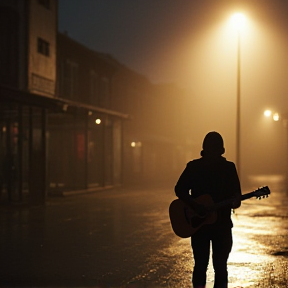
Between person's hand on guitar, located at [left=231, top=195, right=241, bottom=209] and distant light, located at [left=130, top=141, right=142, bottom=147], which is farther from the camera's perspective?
distant light, located at [left=130, top=141, right=142, bottom=147]

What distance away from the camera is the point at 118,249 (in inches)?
381

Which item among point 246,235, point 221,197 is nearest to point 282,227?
point 246,235

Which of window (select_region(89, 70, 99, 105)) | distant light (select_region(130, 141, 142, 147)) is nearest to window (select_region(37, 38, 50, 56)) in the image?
window (select_region(89, 70, 99, 105))

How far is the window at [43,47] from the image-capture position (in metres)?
25.5

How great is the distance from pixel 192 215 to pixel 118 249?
4724 millimetres

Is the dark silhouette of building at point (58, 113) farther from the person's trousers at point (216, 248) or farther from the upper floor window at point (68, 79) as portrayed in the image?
the person's trousers at point (216, 248)

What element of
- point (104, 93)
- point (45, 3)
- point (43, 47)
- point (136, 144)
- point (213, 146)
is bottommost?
point (213, 146)

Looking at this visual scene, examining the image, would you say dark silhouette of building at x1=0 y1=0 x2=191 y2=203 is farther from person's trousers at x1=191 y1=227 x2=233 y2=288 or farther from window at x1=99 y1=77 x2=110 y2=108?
person's trousers at x1=191 y1=227 x2=233 y2=288

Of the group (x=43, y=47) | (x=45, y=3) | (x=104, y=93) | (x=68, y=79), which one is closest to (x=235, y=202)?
(x=43, y=47)

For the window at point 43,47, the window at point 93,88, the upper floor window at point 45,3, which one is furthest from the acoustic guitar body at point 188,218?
the window at point 93,88

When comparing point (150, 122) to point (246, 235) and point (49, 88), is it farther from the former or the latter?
point (246, 235)

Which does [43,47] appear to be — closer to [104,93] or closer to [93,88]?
[93,88]

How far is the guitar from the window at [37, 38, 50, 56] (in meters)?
21.2

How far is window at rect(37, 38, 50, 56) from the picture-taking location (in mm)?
25528
